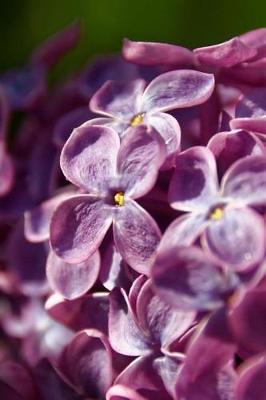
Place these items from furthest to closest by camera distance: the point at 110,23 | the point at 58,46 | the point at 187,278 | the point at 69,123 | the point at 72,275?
1. the point at 110,23
2. the point at 58,46
3. the point at 69,123
4. the point at 72,275
5. the point at 187,278

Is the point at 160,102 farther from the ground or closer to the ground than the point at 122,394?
farther from the ground

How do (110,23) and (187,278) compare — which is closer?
(187,278)

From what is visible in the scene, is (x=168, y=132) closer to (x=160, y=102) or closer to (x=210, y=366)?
(x=160, y=102)

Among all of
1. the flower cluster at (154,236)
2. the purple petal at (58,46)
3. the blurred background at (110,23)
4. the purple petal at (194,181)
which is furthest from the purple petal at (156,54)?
the blurred background at (110,23)

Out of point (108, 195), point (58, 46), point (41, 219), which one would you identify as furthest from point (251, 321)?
point (58, 46)

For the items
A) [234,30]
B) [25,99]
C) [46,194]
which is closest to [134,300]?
[46,194]

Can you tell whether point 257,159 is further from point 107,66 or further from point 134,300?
point 107,66
